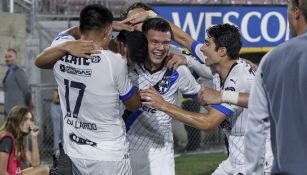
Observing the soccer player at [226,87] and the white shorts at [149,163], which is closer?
the soccer player at [226,87]

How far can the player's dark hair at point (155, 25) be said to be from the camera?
630 centimetres

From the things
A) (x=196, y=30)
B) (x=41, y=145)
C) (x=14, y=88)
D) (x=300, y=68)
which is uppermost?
(x=300, y=68)

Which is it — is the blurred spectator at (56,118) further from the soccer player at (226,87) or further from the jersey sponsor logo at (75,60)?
the jersey sponsor logo at (75,60)

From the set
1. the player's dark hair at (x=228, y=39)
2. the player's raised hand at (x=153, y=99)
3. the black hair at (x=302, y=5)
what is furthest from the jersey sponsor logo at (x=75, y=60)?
the black hair at (x=302, y=5)

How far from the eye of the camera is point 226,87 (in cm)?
605

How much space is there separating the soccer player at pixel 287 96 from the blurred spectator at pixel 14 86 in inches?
328

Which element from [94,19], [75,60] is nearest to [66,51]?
[75,60]

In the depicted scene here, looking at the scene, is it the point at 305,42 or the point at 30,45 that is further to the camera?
the point at 30,45

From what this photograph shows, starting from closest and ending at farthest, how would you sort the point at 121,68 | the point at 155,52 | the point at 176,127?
the point at 121,68, the point at 155,52, the point at 176,127

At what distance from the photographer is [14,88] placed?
11875mm

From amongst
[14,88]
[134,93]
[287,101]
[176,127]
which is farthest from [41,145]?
[287,101]

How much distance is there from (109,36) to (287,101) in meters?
2.24

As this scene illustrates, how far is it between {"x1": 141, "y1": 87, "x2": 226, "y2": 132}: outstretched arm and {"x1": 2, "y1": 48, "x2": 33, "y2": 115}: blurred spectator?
6.29 metres

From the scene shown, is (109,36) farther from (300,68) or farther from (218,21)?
(218,21)
